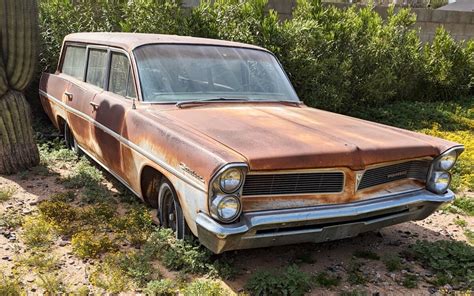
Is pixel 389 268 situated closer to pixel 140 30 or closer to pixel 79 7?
pixel 140 30

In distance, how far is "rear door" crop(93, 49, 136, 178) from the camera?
401cm

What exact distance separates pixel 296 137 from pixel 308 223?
0.60 m

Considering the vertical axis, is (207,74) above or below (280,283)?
above

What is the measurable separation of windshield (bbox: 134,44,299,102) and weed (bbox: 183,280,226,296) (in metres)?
1.59

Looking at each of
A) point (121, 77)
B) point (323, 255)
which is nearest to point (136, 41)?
point (121, 77)

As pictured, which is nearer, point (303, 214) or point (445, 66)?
point (303, 214)

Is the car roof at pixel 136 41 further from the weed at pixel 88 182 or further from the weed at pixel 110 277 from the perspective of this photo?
the weed at pixel 110 277

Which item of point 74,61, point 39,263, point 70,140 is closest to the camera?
point 39,263

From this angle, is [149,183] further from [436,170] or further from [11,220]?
[436,170]

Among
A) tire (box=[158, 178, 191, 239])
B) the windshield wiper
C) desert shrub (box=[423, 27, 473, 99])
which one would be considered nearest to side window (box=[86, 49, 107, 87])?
the windshield wiper

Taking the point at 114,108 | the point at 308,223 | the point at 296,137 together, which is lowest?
the point at 308,223

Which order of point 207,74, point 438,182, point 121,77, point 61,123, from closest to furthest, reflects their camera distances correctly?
1. point 438,182
2. point 207,74
3. point 121,77
4. point 61,123

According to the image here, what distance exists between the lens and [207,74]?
13.6 ft

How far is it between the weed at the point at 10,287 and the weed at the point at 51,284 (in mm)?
128
